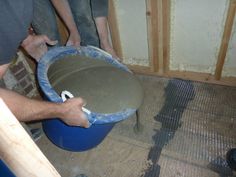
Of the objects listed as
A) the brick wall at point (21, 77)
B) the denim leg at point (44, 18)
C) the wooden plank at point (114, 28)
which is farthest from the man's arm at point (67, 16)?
the brick wall at point (21, 77)

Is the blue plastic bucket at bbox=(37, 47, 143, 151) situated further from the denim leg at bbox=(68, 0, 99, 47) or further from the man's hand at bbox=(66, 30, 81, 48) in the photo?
the denim leg at bbox=(68, 0, 99, 47)

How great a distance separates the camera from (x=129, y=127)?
163cm

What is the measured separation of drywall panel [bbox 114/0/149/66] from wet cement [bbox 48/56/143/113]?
0.51 meters

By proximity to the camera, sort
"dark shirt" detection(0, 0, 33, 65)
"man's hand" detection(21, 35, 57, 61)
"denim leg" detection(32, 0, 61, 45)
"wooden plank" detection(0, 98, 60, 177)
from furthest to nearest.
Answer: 1. "denim leg" detection(32, 0, 61, 45)
2. "man's hand" detection(21, 35, 57, 61)
3. "dark shirt" detection(0, 0, 33, 65)
4. "wooden plank" detection(0, 98, 60, 177)

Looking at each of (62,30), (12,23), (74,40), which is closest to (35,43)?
(74,40)

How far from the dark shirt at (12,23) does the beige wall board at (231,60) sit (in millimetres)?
1235

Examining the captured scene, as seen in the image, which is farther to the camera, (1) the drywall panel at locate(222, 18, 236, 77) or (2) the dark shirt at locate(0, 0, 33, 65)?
(1) the drywall panel at locate(222, 18, 236, 77)

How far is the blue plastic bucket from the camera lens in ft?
3.35

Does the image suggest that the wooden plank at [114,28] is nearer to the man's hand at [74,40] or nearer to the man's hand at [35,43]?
the man's hand at [74,40]

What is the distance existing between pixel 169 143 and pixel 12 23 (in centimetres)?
113

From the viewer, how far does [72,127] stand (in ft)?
3.81

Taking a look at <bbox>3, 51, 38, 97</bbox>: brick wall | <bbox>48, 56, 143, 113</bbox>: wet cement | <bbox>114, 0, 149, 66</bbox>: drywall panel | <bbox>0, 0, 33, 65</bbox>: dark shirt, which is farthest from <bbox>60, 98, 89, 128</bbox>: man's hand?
<bbox>114, 0, 149, 66</bbox>: drywall panel

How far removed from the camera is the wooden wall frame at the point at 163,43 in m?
1.54

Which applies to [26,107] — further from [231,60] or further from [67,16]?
[231,60]
